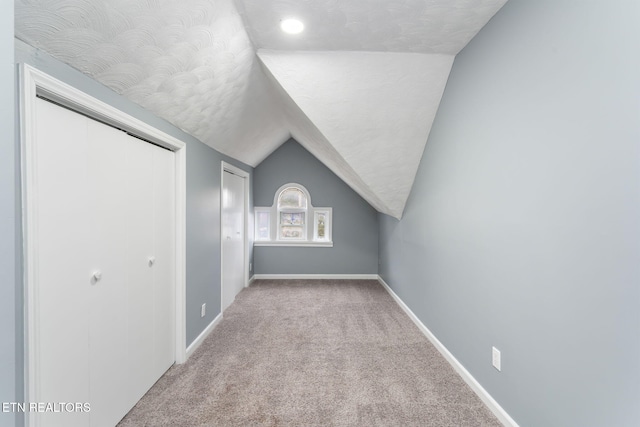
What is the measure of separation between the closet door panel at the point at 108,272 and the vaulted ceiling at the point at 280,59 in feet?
→ 1.13

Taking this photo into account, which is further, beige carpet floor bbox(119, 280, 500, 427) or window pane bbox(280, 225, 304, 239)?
window pane bbox(280, 225, 304, 239)

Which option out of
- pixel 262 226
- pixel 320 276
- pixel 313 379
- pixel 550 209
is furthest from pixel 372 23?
pixel 320 276

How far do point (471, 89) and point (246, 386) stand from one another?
2.51 meters

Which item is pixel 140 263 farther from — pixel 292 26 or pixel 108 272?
pixel 292 26

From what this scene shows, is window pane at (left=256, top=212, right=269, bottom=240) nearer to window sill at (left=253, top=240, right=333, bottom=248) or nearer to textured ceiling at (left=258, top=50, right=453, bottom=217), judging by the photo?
window sill at (left=253, top=240, right=333, bottom=248)

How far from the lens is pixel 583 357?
1.20 meters

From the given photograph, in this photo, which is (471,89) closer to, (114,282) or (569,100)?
(569,100)

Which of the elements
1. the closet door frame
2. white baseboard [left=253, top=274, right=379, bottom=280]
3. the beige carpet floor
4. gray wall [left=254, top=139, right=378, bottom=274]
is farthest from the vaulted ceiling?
white baseboard [left=253, top=274, right=379, bottom=280]

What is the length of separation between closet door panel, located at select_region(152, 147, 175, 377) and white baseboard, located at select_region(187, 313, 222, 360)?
0.17 m

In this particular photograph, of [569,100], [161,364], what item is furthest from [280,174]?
[569,100]

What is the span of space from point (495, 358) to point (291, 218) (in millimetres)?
3885

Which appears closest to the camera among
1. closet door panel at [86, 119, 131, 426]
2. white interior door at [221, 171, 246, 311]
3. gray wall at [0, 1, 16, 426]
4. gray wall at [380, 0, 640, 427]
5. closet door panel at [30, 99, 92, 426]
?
gray wall at [0, 1, 16, 426]

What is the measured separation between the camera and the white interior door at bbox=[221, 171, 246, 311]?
353cm

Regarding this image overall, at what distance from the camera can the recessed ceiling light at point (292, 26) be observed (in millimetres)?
1844
